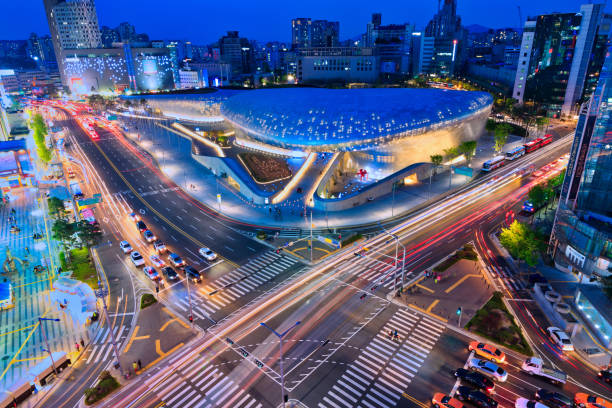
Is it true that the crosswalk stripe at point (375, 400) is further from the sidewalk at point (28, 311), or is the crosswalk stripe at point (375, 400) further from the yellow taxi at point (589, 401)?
the sidewalk at point (28, 311)

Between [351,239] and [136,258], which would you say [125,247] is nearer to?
[136,258]

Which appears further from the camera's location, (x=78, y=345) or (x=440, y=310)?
(x=440, y=310)

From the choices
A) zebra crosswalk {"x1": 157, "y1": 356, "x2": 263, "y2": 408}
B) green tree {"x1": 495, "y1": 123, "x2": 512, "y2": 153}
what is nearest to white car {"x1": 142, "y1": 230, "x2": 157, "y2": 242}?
zebra crosswalk {"x1": 157, "y1": 356, "x2": 263, "y2": 408}

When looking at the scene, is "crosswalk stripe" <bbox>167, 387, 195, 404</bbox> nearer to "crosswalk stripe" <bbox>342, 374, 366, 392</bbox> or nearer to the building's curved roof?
"crosswalk stripe" <bbox>342, 374, 366, 392</bbox>

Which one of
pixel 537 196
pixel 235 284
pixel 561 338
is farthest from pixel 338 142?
pixel 561 338

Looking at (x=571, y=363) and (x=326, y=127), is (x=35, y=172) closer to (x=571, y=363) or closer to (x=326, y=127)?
(x=326, y=127)

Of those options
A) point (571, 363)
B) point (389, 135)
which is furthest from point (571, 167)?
point (389, 135)
